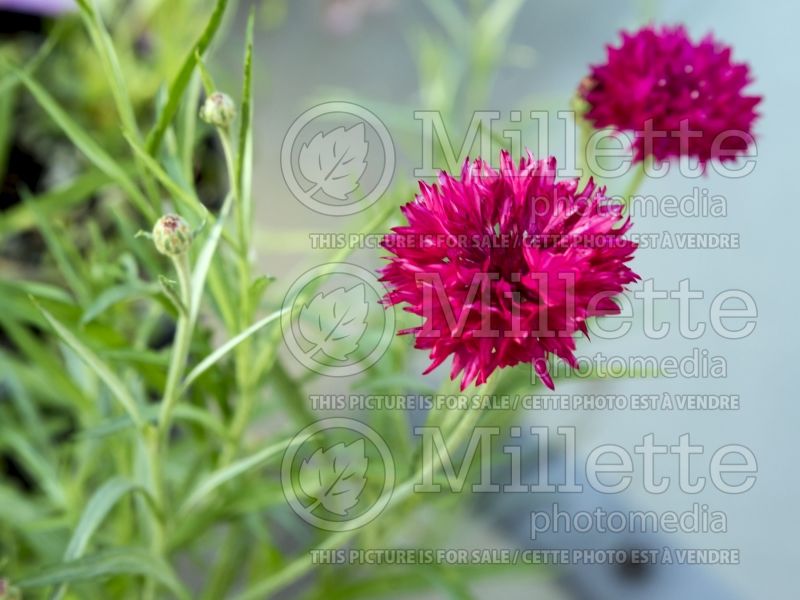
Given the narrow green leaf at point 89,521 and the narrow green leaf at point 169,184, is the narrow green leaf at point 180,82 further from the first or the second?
the narrow green leaf at point 89,521

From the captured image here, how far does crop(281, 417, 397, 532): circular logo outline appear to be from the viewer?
429mm

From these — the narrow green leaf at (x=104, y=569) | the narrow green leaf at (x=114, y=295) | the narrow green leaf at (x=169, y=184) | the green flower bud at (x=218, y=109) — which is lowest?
the narrow green leaf at (x=104, y=569)

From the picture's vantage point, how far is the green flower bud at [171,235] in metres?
0.28

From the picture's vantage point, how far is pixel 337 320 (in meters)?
0.49

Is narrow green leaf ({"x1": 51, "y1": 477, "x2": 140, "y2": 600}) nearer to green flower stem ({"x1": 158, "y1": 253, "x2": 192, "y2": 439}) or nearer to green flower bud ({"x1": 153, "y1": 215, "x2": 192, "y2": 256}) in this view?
green flower stem ({"x1": 158, "y1": 253, "x2": 192, "y2": 439})

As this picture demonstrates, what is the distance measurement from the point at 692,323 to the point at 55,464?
0.46 metres

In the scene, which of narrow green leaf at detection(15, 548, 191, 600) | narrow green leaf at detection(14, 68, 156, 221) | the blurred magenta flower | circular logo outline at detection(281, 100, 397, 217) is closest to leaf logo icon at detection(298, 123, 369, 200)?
circular logo outline at detection(281, 100, 397, 217)

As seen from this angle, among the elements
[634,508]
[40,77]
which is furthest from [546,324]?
[40,77]

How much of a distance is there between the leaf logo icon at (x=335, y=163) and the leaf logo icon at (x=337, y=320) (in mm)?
72

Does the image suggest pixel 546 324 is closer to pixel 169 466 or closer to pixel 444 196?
pixel 444 196

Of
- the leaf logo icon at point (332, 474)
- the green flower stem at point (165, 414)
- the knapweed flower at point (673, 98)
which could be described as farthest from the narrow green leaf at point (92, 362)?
the knapweed flower at point (673, 98)

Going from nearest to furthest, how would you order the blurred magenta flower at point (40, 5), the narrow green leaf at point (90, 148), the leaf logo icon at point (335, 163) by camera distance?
the narrow green leaf at point (90, 148)
the leaf logo icon at point (335, 163)
the blurred magenta flower at point (40, 5)

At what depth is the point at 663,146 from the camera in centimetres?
36

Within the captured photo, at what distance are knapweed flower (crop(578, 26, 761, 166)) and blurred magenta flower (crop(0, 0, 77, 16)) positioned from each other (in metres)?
0.69
